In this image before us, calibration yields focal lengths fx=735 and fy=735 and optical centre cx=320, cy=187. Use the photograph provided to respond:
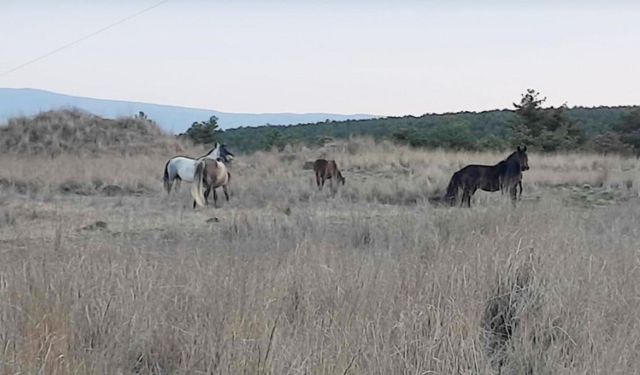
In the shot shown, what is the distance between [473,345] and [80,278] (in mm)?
2159

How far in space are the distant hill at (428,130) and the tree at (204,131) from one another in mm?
1563

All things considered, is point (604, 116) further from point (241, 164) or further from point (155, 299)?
point (155, 299)

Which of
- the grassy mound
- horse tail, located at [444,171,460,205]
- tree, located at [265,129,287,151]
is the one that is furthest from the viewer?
tree, located at [265,129,287,151]

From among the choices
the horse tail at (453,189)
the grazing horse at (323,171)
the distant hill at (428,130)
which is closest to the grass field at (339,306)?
the horse tail at (453,189)

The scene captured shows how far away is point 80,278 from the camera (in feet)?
13.3

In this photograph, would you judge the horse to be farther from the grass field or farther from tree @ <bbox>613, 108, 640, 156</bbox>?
tree @ <bbox>613, 108, 640, 156</bbox>

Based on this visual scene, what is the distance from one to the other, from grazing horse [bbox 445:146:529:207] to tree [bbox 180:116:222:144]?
23699 millimetres

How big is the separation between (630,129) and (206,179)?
3271 cm

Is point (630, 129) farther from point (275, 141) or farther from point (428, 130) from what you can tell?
point (275, 141)

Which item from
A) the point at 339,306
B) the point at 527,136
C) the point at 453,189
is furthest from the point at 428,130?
the point at 339,306

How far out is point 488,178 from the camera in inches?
572

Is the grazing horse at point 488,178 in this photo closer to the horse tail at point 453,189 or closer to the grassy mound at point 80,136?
the horse tail at point 453,189

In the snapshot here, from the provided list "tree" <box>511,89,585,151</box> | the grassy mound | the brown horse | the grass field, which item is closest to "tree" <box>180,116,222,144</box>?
the grassy mound

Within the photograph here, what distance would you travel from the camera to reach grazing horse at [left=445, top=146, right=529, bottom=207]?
14283mm
